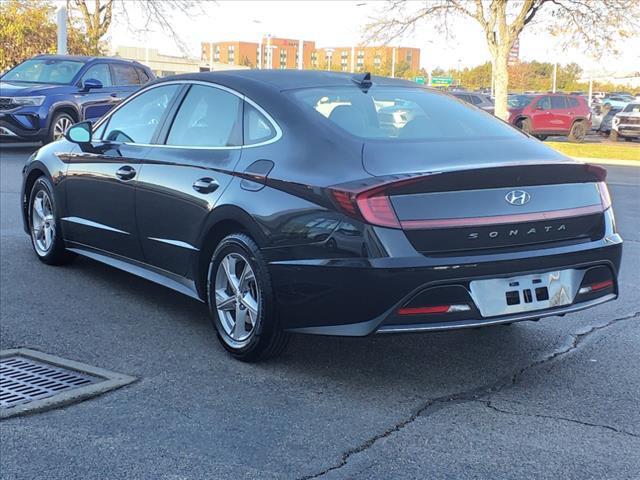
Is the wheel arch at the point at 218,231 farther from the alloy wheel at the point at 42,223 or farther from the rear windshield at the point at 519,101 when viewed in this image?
the rear windshield at the point at 519,101

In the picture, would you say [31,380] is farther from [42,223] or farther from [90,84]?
[90,84]

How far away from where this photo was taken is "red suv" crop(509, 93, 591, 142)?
2933 cm

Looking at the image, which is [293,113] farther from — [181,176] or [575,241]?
[575,241]

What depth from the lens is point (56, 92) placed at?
14922 mm

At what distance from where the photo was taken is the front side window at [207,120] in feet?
15.7

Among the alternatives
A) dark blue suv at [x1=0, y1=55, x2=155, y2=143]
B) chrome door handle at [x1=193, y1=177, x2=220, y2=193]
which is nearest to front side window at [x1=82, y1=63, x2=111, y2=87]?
dark blue suv at [x1=0, y1=55, x2=155, y2=143]

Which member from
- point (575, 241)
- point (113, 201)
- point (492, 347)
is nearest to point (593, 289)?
point (575, 241)

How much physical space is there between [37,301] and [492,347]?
3134 mm

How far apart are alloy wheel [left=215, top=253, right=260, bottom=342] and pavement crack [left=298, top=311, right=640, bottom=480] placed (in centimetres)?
103

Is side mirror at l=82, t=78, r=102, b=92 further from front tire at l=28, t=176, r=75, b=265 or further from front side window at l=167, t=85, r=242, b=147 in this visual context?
front side window at l=167, t=85, r=242, b=147

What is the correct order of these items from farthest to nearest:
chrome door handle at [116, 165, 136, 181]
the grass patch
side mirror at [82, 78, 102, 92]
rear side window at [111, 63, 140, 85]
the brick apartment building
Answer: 1. the brick apartment building
2. the grass patch
3. rear side window at [111, 63, 140, 85]
4. side mirror at [82, 78, 102, 92]
5. chrome door handle at [116, 165, 136, 181]

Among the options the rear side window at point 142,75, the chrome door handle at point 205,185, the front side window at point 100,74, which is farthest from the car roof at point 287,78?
the rear side window at point 142,75

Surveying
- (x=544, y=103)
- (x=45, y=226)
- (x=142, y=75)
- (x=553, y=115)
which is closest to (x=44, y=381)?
(x=45, y=226)

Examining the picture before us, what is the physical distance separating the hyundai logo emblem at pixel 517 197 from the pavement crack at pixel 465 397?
0.96 metres
